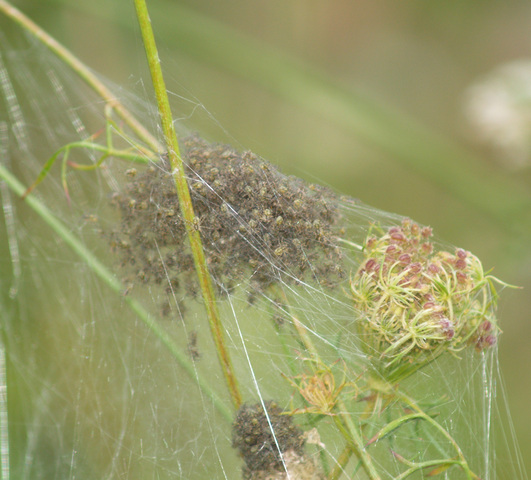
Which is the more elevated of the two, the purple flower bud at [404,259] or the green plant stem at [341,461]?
the purple flower bud at [404,259]

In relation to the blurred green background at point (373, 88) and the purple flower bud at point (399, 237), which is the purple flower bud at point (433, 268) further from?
the blurred green background at point (373, 88)

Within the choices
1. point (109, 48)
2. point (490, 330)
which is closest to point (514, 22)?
point (109, 48)

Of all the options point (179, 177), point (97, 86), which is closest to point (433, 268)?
point (179, 177)

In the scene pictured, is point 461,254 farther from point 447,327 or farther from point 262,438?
point 262,438

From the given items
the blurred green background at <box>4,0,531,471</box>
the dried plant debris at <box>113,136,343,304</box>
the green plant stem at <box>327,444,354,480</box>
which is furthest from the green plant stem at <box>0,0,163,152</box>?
the blurred green background at <box>4,0,531,471</box>

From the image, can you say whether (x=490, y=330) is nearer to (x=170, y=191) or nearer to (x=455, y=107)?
(x=170, y=191)

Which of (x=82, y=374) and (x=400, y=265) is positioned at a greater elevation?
(x=400, y=265)

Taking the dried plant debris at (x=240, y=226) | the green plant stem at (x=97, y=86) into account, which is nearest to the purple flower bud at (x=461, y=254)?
the dried plant debris at (x=240, y=226)
